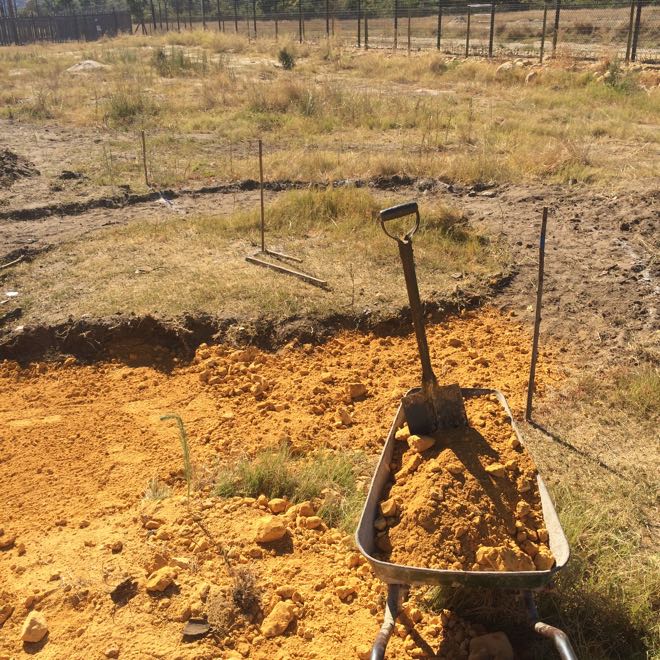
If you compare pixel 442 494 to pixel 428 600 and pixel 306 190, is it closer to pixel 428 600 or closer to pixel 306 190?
pixel 428 600

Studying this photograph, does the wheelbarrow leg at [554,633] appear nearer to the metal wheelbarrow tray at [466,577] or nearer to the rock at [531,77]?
the metal wheelbarrow tray at [466,577]

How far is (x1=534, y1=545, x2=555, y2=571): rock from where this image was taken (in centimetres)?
263

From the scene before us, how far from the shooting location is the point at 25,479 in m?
4.34

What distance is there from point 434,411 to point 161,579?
1.48 meters

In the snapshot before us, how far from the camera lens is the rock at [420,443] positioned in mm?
3148

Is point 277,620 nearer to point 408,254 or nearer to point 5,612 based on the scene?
point 5,612

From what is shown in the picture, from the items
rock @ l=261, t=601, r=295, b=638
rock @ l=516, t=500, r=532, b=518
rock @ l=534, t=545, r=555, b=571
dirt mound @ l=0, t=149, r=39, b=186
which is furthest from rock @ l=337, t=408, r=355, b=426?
dirt mound @ l=0, t=149, r=39, b=186

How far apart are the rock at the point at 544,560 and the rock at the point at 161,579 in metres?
1.62

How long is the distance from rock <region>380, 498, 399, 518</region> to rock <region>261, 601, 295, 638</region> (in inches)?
23.5

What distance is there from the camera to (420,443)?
3158mm

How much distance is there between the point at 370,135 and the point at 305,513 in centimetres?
1016

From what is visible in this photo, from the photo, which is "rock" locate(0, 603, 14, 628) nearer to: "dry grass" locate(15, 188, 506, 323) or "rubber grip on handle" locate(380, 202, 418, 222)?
"rubber grip on handle" locate(380, 202, 418, 222)

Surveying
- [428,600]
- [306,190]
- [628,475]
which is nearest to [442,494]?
[428,600]

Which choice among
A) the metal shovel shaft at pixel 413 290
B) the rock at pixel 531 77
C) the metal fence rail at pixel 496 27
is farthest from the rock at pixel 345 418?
the metal fence rail at pixel 496 27
